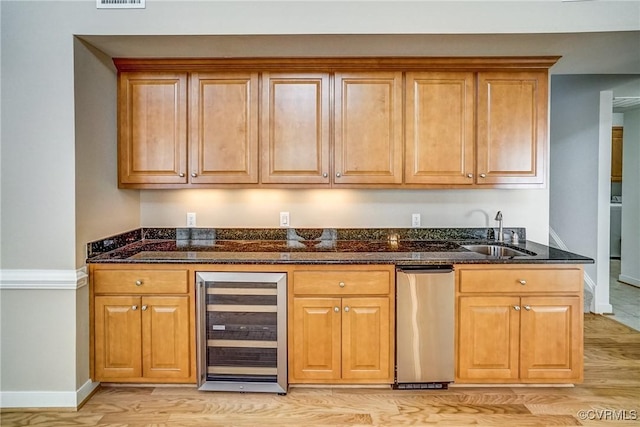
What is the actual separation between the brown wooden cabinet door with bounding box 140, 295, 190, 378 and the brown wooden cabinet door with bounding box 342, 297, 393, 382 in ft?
3.31

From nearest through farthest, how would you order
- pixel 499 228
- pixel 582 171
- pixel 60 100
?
pixel 60 100
pixel 499 228
pixel 582 171

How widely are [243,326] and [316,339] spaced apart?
47 cm

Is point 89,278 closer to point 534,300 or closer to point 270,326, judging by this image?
point 270,326

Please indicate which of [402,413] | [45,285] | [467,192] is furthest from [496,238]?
[45,285]

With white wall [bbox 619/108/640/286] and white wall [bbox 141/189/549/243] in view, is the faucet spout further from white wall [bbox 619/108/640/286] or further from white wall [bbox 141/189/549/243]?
white wall [bbox 619/108/640/286]

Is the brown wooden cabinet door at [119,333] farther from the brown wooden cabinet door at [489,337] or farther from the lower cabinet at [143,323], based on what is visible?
the brown wooden cabinet door at [489,337]

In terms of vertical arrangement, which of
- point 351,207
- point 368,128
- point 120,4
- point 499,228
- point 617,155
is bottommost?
point 499,228

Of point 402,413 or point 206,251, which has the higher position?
point 206,251

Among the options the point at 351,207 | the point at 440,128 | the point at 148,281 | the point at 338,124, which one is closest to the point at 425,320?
the point at 351,207

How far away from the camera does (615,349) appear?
322 cm

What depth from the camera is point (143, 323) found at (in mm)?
2514

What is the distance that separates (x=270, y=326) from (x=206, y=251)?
2.41ft

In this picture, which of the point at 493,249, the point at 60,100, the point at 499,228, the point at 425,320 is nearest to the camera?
the point at 60,100

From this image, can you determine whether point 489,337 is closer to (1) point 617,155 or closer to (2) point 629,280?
(2) point 629,280
